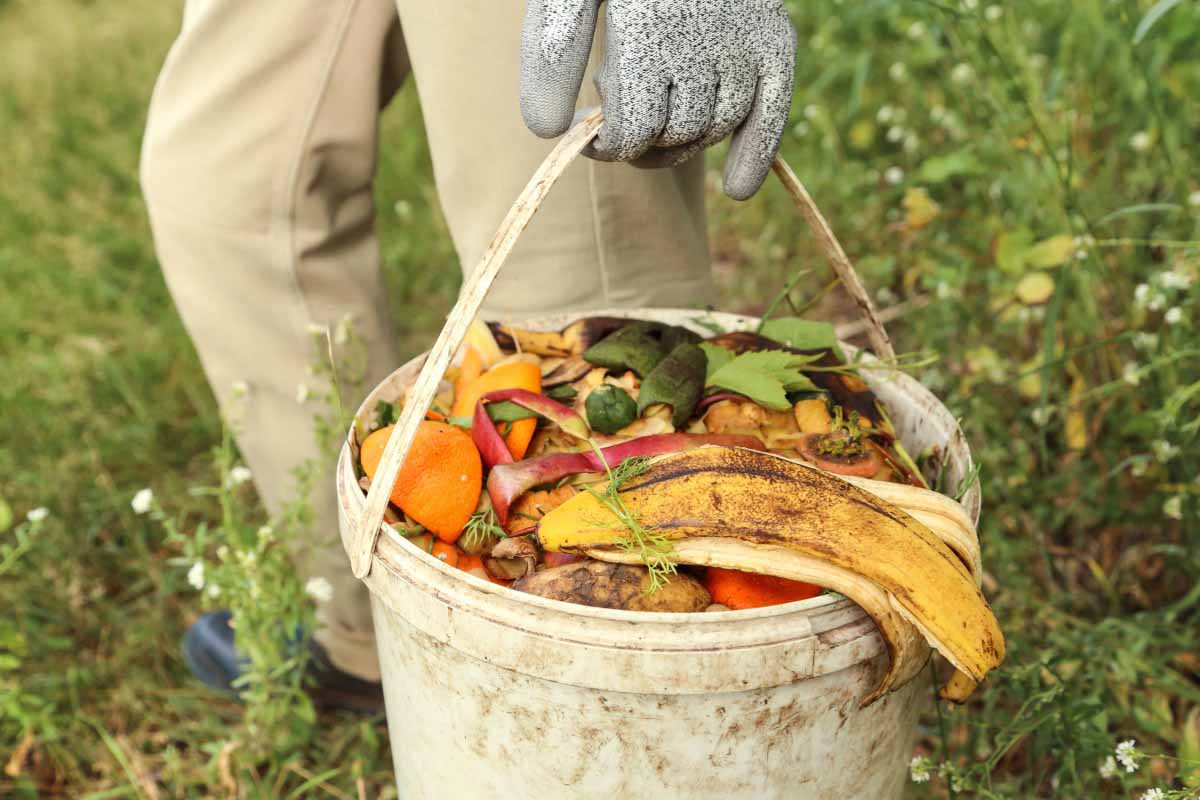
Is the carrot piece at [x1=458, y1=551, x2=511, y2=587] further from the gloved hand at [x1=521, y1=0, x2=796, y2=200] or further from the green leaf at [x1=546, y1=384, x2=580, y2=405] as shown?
the gloved hand at [x1=521, y1=0, x2=796, y2=200]

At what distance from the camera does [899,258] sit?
2773 millimetres

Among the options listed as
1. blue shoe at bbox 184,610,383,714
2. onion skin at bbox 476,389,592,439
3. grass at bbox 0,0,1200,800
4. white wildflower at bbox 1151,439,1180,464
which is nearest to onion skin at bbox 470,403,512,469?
onion skin at bbox 476,389,592,439

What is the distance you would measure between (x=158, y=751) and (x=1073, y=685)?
5.36ft

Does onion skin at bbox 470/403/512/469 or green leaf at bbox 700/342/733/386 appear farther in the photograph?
green leaf at bbox 700/342/733/386

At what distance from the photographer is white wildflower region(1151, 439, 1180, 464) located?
1742 mm

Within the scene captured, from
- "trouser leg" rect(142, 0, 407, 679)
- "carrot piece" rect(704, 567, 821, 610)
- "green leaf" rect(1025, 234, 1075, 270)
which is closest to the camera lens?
"carrot piece" rect(704, 567, 821, 610)

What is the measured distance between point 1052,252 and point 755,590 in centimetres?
→ 115

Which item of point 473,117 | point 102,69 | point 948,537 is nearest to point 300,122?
point 473,117

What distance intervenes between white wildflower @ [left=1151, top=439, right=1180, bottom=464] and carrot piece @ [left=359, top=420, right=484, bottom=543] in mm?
1168

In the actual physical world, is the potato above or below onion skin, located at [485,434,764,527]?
below

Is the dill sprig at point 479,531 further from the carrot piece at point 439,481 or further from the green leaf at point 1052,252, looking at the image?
the green leaf at point 1052,252

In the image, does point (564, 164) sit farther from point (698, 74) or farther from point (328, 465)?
point (328, 465)

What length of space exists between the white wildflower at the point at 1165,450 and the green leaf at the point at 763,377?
75cm

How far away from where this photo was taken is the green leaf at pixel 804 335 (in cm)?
150
